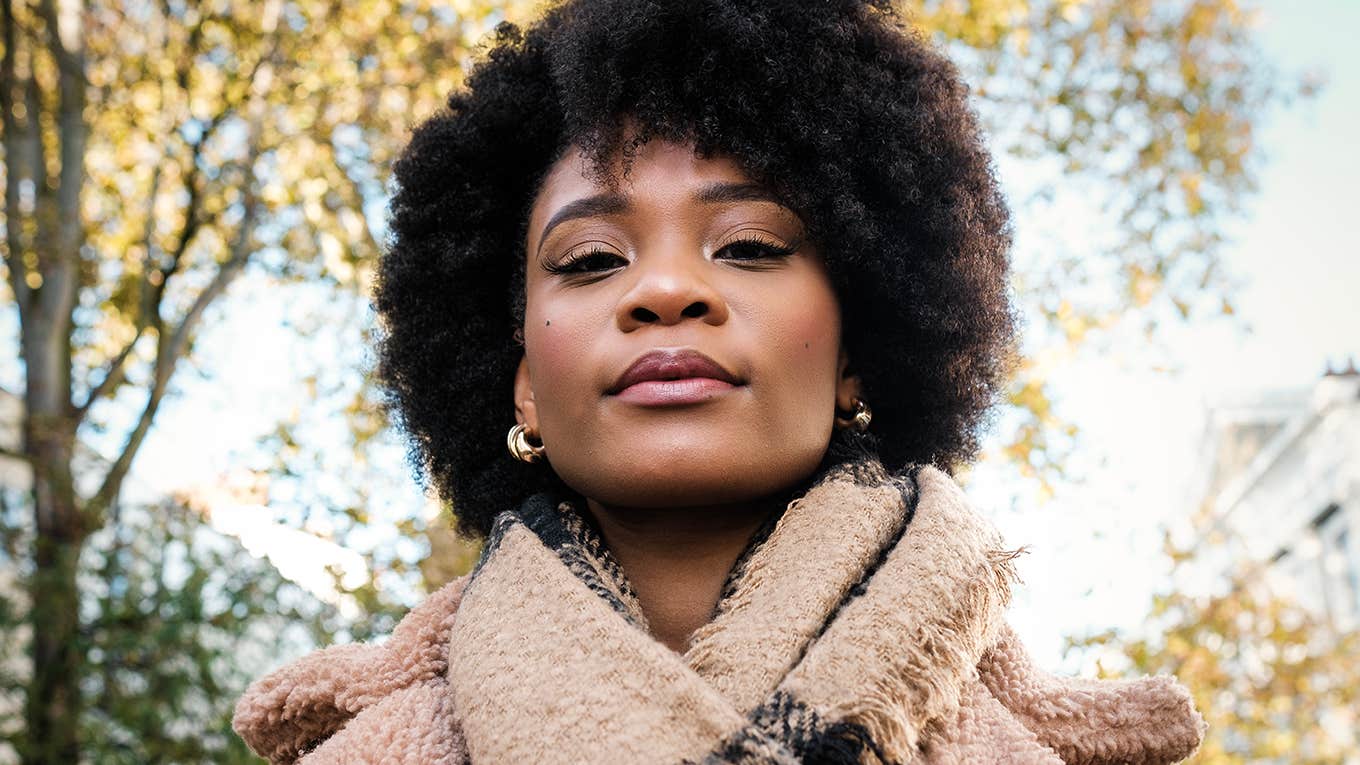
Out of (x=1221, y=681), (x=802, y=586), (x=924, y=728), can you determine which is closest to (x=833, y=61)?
(x=802, y=586)

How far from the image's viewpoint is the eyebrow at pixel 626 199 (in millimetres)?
2236

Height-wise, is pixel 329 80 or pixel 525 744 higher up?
pixel 329 80

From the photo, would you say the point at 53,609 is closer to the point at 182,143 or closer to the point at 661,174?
Answer: the point at 182,143

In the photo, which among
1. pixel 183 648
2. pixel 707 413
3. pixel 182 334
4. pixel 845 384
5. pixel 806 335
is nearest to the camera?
pixel 707 413

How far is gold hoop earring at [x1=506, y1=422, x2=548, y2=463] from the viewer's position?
2479 millimetres

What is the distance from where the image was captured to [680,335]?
2092 millimetres

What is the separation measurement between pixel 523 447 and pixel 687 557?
0.44 meters

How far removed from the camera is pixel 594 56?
7.98ft

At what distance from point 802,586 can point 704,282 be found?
55cm

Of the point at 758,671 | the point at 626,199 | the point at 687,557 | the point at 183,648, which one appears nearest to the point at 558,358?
the point at 626,199

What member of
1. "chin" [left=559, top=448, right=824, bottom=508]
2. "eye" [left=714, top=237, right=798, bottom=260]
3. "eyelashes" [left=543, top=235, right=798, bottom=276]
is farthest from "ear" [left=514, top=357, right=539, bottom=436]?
"eye" [left=714, top=237, right=798, bottom=260]

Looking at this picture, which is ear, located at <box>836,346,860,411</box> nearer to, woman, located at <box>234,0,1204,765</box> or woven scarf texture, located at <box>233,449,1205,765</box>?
woman, located at <box>234,0,1204,765</box>

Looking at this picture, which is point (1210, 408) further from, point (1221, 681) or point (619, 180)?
point (619, 180)

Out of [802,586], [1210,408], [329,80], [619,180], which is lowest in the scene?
[802,586]
